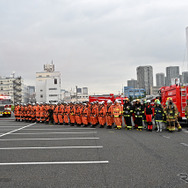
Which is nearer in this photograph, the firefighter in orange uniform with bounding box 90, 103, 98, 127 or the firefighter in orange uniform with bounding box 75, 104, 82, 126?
the firefighter in orange uniform with bounding box 90, 103, 98, 127

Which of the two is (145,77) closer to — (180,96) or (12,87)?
(12,87)

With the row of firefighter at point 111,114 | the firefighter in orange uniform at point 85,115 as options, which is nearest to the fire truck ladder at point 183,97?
the row of firefighter at point 111,114

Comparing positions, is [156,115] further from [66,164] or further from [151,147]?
[66,164]

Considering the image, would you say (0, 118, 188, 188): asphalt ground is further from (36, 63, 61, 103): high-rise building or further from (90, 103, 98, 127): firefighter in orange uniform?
(36, 63, 61, 103): high-rise building

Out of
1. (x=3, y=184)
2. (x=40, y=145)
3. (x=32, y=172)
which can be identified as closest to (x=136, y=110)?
(x=40, y=145)

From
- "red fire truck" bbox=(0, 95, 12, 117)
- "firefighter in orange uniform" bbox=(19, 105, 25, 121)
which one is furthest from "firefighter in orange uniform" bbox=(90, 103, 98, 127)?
"red fire truck" bbox=(0, 95, 12, 117)

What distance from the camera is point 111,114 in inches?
575

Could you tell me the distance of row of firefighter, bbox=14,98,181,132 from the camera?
12760 mm

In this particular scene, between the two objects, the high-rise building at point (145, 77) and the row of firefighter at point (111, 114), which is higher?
the high-rise building at point (145, 77)

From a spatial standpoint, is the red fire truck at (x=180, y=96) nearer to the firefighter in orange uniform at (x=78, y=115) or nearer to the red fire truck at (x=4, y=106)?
the firefighter in orange uniform at (x=78, y=115)

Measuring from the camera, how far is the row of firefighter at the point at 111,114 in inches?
502

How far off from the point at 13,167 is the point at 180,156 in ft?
15.3

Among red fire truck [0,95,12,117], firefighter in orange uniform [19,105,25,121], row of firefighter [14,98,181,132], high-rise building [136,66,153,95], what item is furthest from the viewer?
high-rise building [136,66,153,95]

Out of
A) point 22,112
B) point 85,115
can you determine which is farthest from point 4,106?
point 85,115
